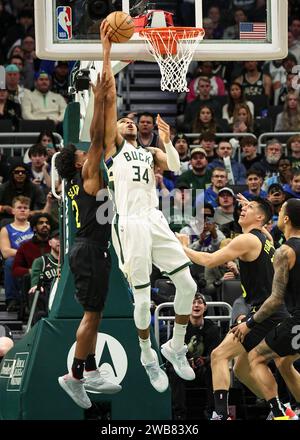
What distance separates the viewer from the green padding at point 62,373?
1402cm

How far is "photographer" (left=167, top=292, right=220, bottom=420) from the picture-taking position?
15.3m

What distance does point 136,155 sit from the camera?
1334 centimetres

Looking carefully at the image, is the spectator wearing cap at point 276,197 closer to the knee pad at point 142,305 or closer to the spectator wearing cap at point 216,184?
the spectator wearing cap at point 216,184

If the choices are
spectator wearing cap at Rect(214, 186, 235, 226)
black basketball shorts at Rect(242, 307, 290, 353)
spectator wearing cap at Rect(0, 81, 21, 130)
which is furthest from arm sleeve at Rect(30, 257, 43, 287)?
spectator wearing cap at Rect(0, 81, 21, 130)

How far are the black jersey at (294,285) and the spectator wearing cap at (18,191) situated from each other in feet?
17.8

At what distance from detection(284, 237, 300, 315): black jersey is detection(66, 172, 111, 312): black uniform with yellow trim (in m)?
1.69

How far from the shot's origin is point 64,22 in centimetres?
1362

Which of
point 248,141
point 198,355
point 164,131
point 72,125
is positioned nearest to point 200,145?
point 248,141

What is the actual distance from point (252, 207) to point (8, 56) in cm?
918

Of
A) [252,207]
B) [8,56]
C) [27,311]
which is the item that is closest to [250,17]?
[252,207]

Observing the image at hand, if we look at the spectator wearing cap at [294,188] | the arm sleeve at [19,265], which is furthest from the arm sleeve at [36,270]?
the spectator wearing cap at [294,188]

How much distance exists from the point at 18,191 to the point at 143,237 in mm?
5696
